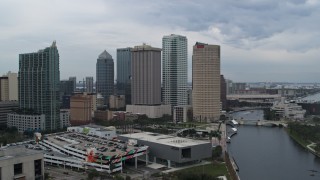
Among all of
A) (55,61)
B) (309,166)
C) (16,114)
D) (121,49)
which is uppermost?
(121,49)

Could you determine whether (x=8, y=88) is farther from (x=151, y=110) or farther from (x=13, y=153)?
(x=13, y=153)

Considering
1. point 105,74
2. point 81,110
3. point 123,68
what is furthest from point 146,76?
point 123,68

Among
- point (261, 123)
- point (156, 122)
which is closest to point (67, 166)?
point (156, 122)

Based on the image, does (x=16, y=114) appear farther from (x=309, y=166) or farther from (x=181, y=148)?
(x=309, y=166)

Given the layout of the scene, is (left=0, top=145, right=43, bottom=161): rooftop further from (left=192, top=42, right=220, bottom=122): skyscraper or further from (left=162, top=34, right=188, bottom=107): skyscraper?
(left=162, top=34, right=188, bottom=107): skyscraper

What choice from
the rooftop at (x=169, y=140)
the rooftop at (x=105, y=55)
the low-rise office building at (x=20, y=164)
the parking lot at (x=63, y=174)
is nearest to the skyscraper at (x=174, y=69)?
the rooftop at (x=105, y=55)

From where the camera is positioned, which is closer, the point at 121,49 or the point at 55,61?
the point at 55,61

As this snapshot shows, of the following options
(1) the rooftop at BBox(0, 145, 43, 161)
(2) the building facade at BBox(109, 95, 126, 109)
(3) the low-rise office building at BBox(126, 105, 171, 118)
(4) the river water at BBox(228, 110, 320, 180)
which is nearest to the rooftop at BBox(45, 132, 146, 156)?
(1) the rooftop at BBox(0, 145, 43, 161)
